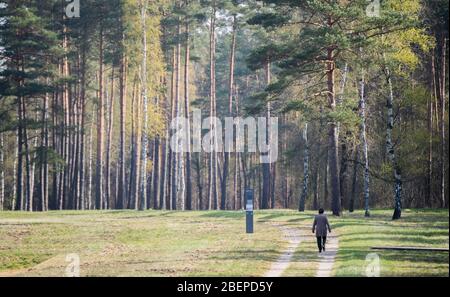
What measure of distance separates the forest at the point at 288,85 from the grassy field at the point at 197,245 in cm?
668

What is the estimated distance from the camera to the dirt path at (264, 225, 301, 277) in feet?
73.5

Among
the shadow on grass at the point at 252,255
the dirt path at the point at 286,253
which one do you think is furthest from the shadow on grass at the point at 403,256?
the shadow on grass at the point at 252,255

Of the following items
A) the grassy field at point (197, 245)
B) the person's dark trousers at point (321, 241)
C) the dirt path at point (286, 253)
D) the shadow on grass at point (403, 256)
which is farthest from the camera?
the person's dark trousers at point (321, 241)

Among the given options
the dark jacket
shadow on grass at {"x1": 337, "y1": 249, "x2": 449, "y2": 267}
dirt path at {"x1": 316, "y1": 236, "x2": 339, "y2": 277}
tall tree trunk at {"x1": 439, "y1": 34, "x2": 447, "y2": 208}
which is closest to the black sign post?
dirt path at {"x1": 316, "y1": 236, "x2": 339, "y2": 277}

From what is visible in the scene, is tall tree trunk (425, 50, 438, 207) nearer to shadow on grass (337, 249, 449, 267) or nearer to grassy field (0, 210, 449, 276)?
grassy field (0, 210, 449, 276)

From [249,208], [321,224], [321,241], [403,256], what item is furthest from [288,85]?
[403,256]

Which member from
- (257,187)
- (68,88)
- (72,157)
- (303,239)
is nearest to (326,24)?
(303,239)

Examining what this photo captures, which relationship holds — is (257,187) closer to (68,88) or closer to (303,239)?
(68,88)

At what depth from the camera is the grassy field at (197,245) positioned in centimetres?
2312

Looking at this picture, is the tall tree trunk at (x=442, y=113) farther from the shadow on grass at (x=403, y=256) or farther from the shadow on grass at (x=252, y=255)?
the shadow on grass at (x=252, y=255)

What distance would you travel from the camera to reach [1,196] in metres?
72.7

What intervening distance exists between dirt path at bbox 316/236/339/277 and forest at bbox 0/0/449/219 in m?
11.5
